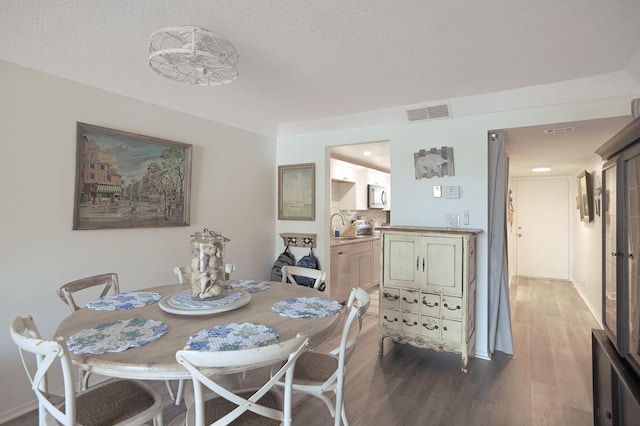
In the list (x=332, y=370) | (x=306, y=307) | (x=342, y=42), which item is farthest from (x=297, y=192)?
(x=332, y=370)

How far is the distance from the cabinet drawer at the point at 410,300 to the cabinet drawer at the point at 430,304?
4 centimetres

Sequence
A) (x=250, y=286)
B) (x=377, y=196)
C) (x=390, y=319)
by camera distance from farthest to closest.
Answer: (x=377, y=196)
(x=390, y=319)
(x=250, y=286)

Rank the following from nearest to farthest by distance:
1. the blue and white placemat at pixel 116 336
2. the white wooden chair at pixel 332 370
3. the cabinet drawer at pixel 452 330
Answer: the blue and white placemat at pixel 116 336 < the white wooden chair at pixel 332 370 < the cabinet drawer at pixel 452 330

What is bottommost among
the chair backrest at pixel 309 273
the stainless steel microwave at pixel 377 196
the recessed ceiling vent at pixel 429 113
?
the chair backrest at pixel 309 273

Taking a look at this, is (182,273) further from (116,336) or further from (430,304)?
(430,304)

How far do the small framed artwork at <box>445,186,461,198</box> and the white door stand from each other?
4771mm

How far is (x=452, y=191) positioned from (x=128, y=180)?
9.55ft

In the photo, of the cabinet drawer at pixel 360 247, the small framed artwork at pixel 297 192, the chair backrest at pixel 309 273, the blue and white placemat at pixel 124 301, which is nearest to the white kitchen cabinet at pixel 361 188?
the cabinet drawer at pixel 360 247

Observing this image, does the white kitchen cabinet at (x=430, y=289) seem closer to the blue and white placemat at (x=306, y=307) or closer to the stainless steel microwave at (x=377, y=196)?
the blue and white placemat at (x=306, y=307)

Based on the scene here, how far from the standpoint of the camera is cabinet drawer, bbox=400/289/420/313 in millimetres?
3020

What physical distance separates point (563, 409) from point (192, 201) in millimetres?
3398

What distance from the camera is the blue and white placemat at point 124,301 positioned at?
70.1 inches

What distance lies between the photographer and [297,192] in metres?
4.27

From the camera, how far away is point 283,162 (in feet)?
14.4
